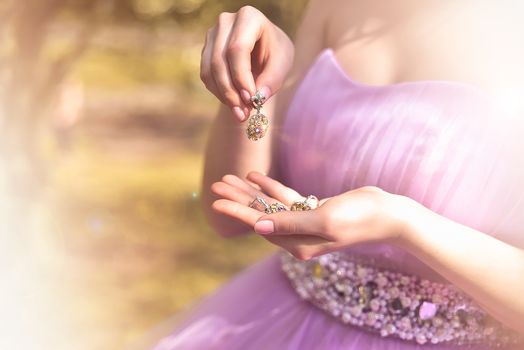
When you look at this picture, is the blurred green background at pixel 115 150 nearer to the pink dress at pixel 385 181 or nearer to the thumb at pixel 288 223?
the pink dress at pixel 385 181

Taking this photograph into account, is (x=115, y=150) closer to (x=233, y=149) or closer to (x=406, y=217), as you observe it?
(x=233, y=149)

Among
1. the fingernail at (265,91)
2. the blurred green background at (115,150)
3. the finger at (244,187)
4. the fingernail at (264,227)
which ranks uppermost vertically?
the fingernail at (265,91)

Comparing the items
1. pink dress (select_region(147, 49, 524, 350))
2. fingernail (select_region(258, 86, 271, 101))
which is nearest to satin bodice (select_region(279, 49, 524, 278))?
pink dress (select_region(147, 49, 524, 350))

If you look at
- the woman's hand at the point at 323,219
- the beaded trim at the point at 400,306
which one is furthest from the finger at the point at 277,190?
the beaded trim at the point at 400,306

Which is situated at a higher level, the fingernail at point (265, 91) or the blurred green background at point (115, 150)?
the fingernail at point (265, 91)

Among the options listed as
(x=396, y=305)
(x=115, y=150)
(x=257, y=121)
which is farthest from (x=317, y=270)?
(x=115, y=150)

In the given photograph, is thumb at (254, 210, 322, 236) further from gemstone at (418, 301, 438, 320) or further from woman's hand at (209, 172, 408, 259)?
gemstone at (418, 301, 438, 320)

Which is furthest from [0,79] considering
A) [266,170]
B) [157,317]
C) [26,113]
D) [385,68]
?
[157,317]
